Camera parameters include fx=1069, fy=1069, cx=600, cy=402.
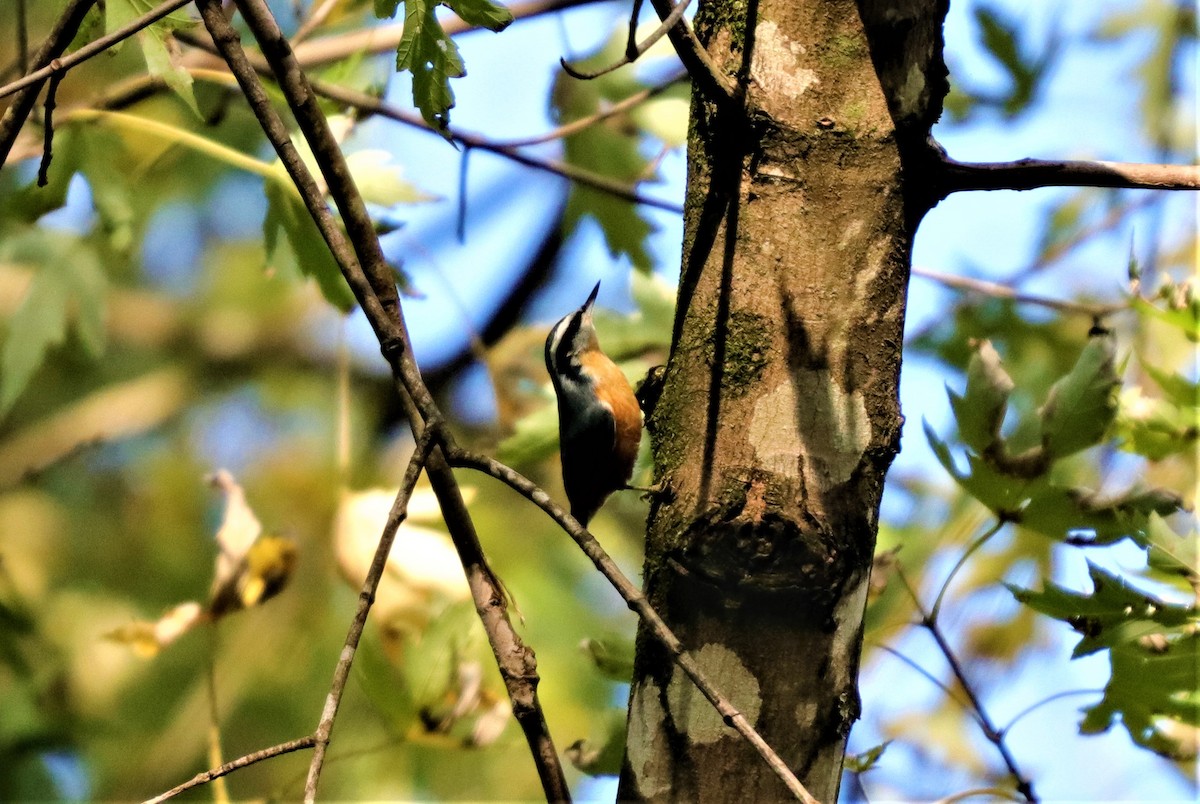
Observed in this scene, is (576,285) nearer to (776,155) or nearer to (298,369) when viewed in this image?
(298,369)

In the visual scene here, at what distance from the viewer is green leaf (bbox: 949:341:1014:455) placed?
1.61 meters

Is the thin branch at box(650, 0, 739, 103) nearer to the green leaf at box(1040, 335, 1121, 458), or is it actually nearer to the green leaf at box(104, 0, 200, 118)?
the green leaf at box(104, 0, 200, 118)

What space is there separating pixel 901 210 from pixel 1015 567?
287 centimetres

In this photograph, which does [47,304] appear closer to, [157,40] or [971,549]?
[157,40]

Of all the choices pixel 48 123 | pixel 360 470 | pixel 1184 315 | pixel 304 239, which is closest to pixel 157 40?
→ pixel 48 123

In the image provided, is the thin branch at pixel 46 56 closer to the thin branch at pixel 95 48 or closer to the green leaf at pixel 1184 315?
the thin branch at pixel 95 48

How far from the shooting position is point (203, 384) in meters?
5.10

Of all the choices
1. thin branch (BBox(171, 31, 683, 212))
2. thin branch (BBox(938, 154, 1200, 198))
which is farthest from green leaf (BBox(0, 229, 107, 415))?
thin branch (BBox(938, 154, 1200, 198))

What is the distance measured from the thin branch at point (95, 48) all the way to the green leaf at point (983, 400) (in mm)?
1186

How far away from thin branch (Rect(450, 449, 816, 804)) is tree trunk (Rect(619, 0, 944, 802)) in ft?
0.44

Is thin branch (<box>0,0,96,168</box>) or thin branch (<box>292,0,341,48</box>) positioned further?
thin branch (<box>292,0,341,48</box>)

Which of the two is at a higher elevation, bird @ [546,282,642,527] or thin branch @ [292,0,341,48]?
thin branch @ [292,0,341,48]

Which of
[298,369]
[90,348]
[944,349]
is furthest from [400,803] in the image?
[298,369]

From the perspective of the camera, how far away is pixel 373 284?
1215 mm
